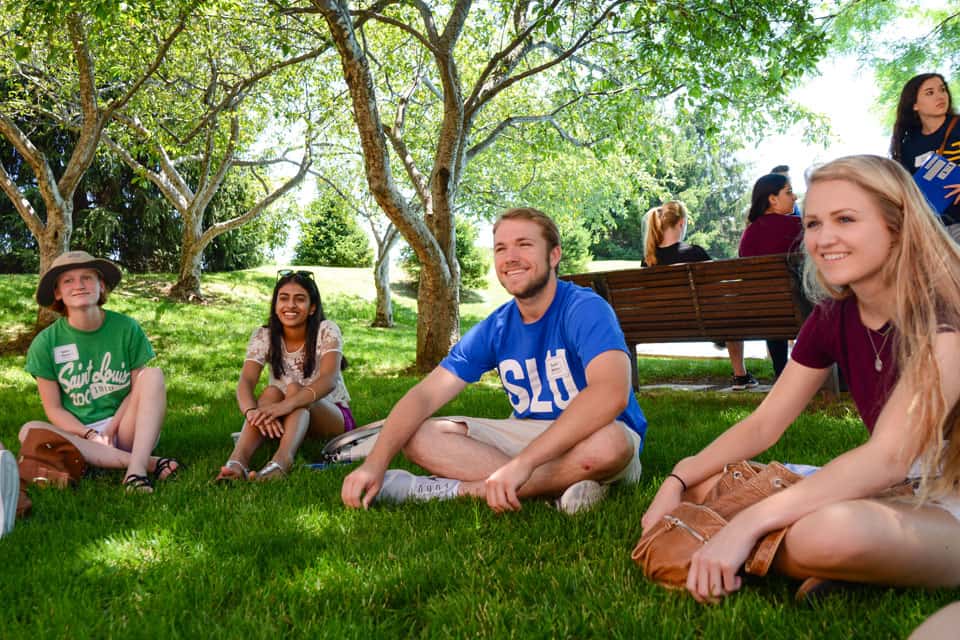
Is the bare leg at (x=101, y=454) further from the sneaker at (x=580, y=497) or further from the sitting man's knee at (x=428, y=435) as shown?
the sneaker at (x=580, y=497)

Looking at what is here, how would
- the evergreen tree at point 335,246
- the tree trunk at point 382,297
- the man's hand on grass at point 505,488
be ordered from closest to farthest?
the man's hand on grass at point 505,488 → the tree trunk at point 382,297 → the evergreen tree at point 335,246

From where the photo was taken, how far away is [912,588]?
231cm

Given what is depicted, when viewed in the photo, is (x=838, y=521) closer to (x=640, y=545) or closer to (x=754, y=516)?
(x=754, y=516)

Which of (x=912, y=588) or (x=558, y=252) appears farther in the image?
(x=558, y=252)

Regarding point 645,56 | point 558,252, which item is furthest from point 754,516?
point 645,56

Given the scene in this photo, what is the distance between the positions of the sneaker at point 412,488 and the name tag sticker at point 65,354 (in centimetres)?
234

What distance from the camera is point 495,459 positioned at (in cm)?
372

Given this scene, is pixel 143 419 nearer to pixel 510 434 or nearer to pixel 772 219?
pixel 510 434

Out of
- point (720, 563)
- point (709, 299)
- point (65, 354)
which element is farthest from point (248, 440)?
point (709, 299)

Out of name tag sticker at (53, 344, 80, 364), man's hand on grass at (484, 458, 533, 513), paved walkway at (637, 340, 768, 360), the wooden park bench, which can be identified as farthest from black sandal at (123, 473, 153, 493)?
paved walkway at (637, 340, 768, 360)

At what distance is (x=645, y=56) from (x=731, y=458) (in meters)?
8.11

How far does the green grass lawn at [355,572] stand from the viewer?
7.36ft

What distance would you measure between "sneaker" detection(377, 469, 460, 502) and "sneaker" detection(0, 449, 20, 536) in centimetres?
167

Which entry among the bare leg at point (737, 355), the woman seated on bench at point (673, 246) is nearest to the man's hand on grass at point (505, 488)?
the woman seated on bench at point (673, 246)
